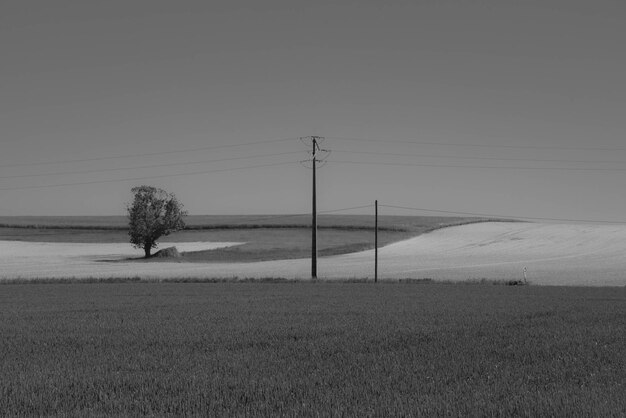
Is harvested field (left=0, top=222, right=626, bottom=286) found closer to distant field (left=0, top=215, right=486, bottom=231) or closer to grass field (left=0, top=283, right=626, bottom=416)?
distant field (left=0, top=215, right=486, bottom=231)

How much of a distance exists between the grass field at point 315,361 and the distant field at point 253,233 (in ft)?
198

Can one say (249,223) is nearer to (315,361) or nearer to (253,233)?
(253,233)

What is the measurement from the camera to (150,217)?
89438 mm

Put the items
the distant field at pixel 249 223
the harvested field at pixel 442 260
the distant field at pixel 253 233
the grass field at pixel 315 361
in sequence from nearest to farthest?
the grass field at pixel 315 361 < the harvested field at pixel 442 260 < the distant field at pixel 253 233 < the distant field at pixel 249 223

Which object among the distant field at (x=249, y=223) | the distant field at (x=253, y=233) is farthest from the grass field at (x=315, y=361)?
the distant field at (x=249, y=223)

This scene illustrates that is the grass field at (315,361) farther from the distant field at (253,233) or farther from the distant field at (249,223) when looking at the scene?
the distant field at (249,223)

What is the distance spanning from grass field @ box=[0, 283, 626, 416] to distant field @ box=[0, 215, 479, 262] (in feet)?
198

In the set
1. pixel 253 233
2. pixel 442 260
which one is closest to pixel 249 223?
pixel 253 233

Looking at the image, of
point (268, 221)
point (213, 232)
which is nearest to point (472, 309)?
point (213, 232)

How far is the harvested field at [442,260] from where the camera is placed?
59.1 metres

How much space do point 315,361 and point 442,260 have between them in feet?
199

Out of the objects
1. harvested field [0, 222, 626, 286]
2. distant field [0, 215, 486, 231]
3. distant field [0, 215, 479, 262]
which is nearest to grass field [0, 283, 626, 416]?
harvested field [0, 222, 626, 286]

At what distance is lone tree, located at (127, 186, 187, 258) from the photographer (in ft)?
292

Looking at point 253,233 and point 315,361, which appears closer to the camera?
point 315,361
